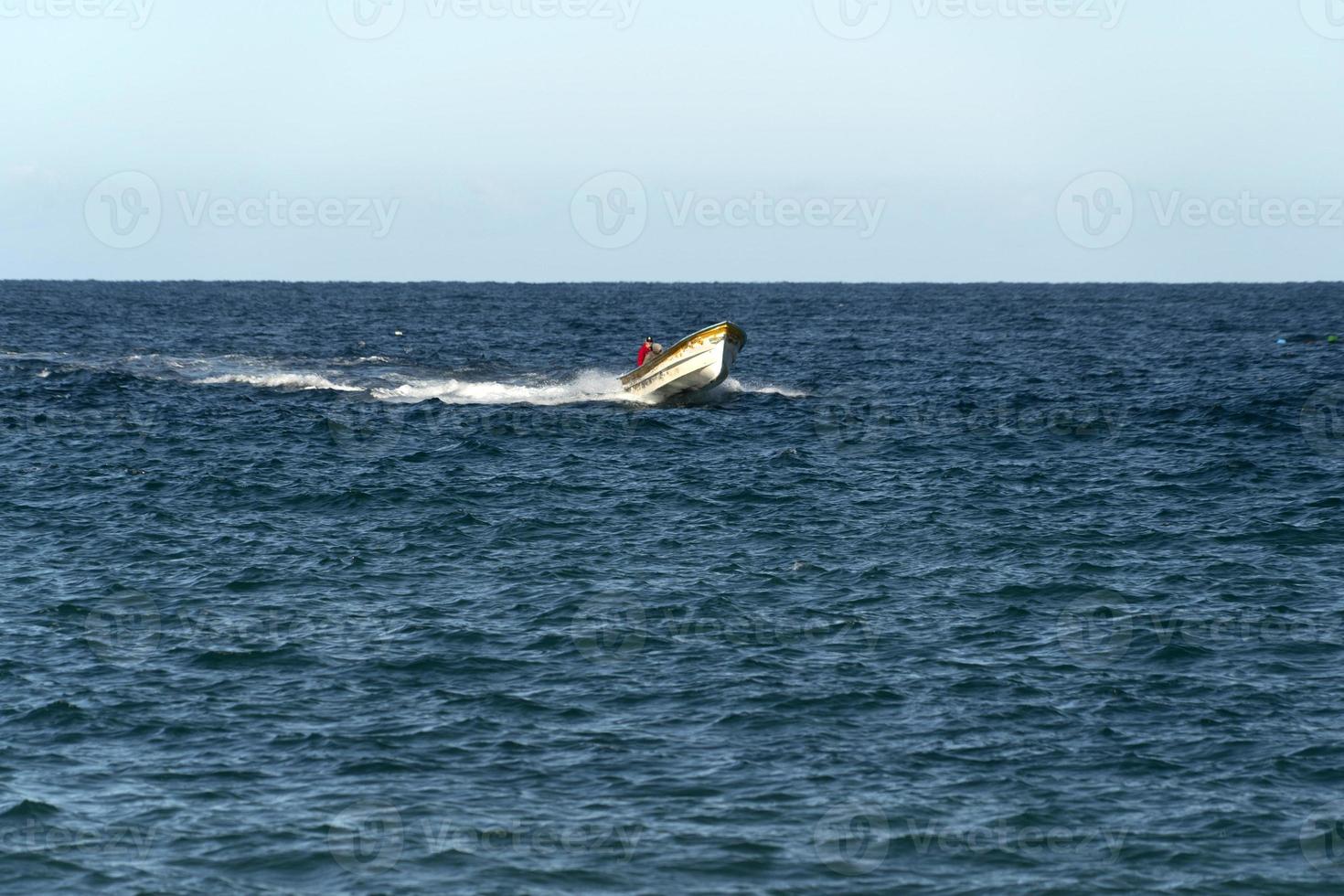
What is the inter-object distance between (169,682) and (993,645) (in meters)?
12.0

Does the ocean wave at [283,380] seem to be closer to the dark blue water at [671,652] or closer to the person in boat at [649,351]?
the dark blue water at [671,652]

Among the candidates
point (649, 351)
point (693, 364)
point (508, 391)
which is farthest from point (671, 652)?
point (508, 391)

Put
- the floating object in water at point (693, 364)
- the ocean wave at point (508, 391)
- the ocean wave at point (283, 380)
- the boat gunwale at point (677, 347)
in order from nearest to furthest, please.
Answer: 1. the boat gunwale at point (677, 347)
2. the floating object in water at point (693, 364)
3. the ocean wave at point (508, 391)
4. the ocean wave at point (283, 380)

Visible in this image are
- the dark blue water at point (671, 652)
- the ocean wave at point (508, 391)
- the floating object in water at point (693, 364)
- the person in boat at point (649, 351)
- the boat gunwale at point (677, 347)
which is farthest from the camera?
the ocean wave at point (508, 391)

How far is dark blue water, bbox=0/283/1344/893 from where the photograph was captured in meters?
14.1

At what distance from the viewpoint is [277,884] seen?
1320 cm

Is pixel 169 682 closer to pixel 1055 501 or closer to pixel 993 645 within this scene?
pixel 993 645

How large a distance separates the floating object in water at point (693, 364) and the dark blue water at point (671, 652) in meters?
1.70

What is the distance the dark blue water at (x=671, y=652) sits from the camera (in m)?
14.1

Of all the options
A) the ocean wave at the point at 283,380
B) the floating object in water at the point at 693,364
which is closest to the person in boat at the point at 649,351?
the floating object in water at the point at 693,364

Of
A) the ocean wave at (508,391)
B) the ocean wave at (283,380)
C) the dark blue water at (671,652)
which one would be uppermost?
the ocean wave at (283,380)

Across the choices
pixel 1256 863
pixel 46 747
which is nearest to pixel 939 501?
pixel 1256 863

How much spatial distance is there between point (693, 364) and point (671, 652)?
2559 centimetres

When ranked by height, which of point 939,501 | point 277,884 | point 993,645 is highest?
point 939,501
